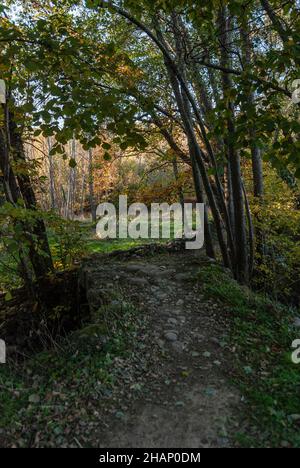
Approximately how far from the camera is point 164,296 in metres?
4.55

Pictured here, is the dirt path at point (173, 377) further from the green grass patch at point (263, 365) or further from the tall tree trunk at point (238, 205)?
the tall tree trunk at point (238, 205)

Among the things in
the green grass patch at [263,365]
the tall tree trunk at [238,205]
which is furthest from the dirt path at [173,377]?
the tall tree trunk at [238,205]

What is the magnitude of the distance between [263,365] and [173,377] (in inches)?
34.0

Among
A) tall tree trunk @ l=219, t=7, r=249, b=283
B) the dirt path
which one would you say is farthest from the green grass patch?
tall tree trunk @ l=219, t=7, r=249, b=283

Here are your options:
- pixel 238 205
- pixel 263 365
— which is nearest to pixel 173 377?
pixel 263 365

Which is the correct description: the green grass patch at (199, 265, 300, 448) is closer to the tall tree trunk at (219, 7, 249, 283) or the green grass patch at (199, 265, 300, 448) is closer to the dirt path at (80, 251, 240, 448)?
the dirt path at (80, 251, 240, 448)

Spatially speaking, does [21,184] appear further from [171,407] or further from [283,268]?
[283,268]

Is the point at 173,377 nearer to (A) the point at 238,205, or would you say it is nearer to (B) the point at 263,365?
(B) the point at 263,365

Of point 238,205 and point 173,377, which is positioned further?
point 238,205

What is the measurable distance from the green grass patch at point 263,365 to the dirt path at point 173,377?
5.5 inches

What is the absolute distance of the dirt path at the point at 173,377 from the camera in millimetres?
2371

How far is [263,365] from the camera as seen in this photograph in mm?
3102

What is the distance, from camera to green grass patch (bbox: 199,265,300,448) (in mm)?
2375

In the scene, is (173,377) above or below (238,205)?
below
